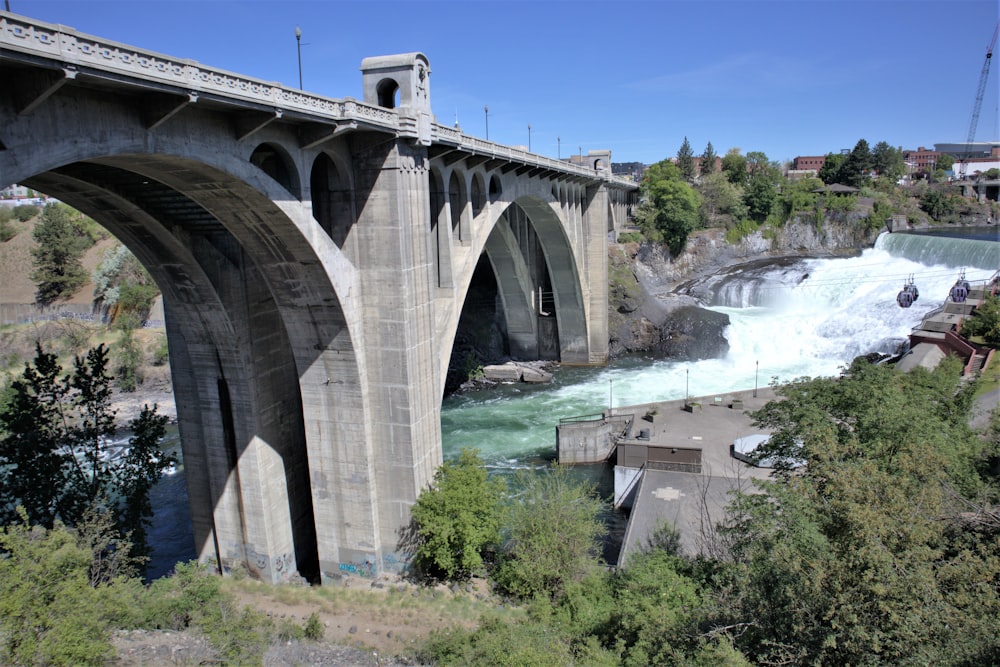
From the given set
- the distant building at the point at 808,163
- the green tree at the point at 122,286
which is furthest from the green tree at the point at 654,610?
the distant building at the point at 808,163

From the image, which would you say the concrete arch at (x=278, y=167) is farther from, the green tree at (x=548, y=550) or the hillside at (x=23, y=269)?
the hillside at (x=23, y=269)

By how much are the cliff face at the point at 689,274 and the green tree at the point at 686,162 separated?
2413cm

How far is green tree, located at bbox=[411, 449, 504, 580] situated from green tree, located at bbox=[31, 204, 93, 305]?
48.9m

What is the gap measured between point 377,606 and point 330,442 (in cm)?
457

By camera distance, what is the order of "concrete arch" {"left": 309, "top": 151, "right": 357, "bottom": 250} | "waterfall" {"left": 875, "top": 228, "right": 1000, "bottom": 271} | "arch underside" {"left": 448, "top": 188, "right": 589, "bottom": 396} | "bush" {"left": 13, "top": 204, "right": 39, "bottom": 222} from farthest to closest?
"bush" {"left": 13, "top": 204, "right": 39, "bottom": 222}
"waterfall" {"left": 875, "top": 228, "right": 1000, "bottom": 271}
"arch underside" {"left": 448, "top": 188, "right": 589, "bottom": 396}
"concrete arch" {"left": 309, "top": 151, "right": 357, "bottom": 250}

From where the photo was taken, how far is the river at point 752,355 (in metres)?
31.4

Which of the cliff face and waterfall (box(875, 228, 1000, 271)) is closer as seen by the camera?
the cliff face

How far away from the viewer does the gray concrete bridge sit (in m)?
14.9

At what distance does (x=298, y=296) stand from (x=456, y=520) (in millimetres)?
7302

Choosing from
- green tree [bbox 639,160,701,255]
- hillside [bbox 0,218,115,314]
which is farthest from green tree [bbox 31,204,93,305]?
green tree [bbox 639,160,701,255]

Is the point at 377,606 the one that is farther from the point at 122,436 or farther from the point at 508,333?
the point at 508,333

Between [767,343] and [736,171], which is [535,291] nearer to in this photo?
[767,343]

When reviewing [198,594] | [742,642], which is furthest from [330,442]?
[742,642]

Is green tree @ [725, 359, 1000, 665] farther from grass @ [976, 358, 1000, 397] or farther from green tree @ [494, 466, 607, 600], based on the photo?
grass @ [976, 358, 1000, 397]
